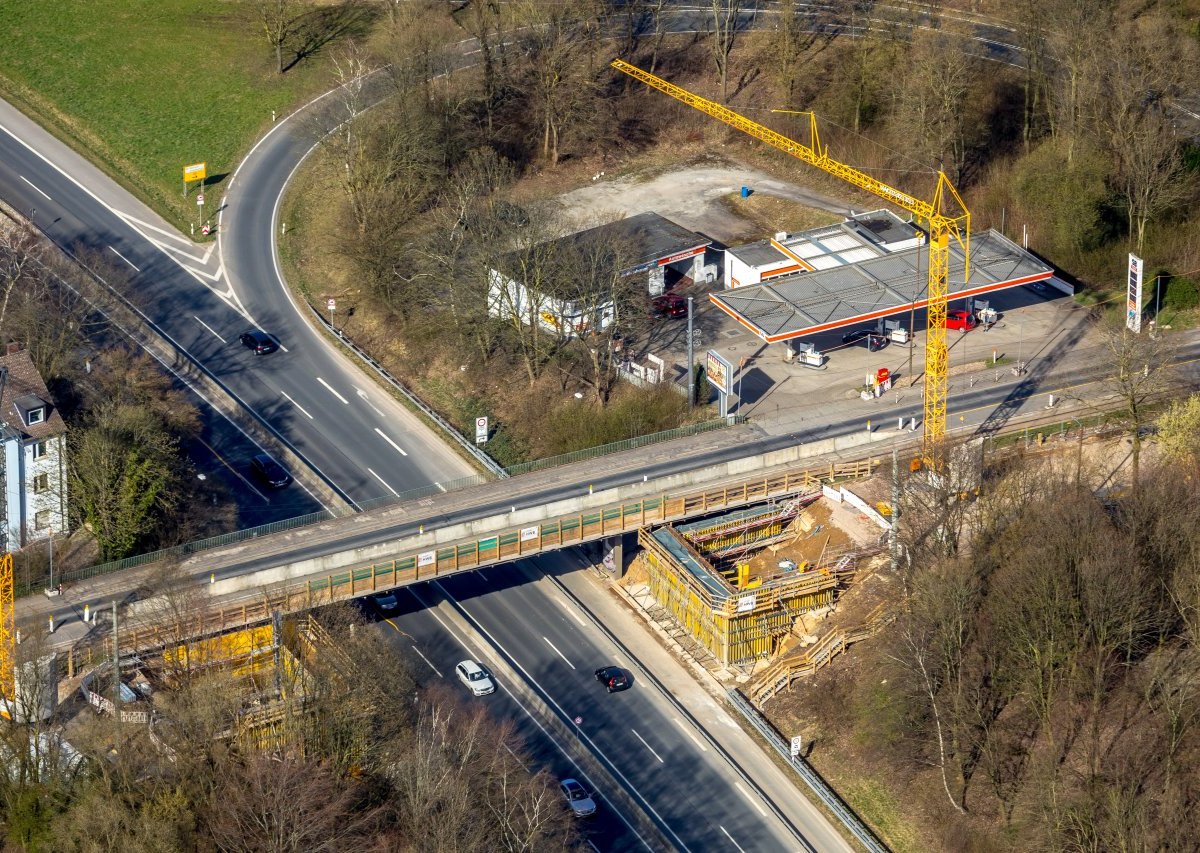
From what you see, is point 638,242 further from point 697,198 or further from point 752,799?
point 752,799

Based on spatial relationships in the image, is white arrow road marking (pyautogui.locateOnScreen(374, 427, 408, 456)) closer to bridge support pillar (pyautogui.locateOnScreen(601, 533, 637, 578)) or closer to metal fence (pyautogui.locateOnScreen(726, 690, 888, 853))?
bridge support pillar (pyautogui.locateOnScreen(601, 533, 637, 578))

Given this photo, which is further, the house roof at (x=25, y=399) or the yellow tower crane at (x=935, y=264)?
the house roof at (x=25, y=399)

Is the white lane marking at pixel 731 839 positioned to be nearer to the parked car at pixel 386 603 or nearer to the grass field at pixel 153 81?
the parked car at pixel 386 603

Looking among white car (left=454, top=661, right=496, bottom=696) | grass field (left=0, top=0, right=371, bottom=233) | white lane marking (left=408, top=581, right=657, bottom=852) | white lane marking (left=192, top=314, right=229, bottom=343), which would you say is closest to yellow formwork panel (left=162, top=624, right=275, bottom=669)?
white car (left=454, top=661, right=496, bottom=696)

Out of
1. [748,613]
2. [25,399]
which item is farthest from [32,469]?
[748,613]

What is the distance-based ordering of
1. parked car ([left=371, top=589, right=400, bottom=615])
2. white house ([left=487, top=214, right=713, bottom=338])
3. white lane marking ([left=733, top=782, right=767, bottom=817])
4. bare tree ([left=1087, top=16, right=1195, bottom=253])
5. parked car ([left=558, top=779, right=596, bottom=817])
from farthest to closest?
bare tree ([left=1087, top=16, right=1195, bottom=253]) < white house ([left=487, top=214, right=713, bottom=338]) < parked car ([left=371, top=589, right=400, bottom=615]) < white lane marking ([left=733, top=782, right=767, bottom=817]) < parked car ([left=558, top=779, right=596, bottom=817])

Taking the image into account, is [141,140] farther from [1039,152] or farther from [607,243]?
[1039,152]

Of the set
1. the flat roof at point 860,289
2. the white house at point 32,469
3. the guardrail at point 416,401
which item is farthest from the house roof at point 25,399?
the flat roof at point 860,289
